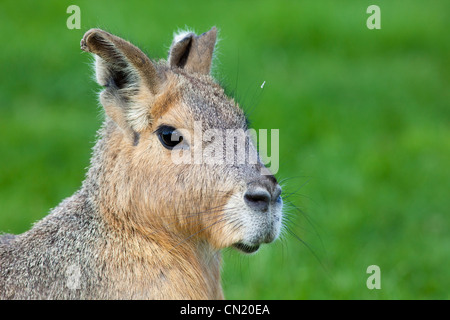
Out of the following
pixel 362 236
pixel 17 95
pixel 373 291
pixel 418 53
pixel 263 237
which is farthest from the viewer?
pixel 418 53

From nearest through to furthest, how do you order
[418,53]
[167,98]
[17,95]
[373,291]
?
[167,98], [373,291], [17,95], [418,53]

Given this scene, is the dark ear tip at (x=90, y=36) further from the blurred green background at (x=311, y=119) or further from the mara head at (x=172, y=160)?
the blurred green background at (x=311, y=119)

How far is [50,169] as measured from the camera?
8430 mm

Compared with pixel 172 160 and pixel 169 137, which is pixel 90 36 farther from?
pixel 172 160

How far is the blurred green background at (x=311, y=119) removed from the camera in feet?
22.6

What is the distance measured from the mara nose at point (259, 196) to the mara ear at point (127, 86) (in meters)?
0.74

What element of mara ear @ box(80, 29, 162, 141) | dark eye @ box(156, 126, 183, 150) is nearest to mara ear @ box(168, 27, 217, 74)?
mara ear @ box(80, 29, 162, 141)

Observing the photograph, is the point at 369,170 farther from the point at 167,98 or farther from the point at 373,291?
the point at 167,98

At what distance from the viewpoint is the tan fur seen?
164 inches

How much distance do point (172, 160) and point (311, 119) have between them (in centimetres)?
549

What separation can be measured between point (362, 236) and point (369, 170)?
4.37 feet

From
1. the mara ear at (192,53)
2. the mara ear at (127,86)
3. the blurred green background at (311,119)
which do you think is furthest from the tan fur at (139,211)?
the blurred green background at (311,119)

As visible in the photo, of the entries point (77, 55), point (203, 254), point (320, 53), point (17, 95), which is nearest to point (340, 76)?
point (320, 53)

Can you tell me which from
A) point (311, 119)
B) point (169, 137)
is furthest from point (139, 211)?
point (311, 119)
